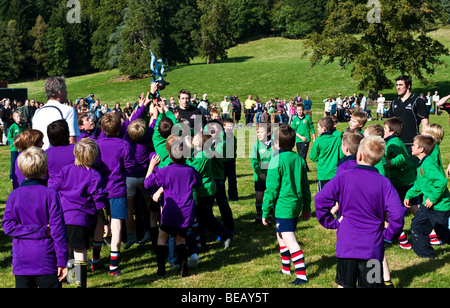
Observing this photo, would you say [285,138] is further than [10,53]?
No

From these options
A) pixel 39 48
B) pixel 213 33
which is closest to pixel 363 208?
pixel 213 33

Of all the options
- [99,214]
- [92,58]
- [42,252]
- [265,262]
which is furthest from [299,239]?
[92,58]

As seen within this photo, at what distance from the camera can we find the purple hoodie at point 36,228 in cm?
414

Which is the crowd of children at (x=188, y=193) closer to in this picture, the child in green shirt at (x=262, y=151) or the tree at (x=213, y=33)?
the child in green shirt at (x=262, y=151)

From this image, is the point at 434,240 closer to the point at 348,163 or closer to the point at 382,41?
the point at 348,163

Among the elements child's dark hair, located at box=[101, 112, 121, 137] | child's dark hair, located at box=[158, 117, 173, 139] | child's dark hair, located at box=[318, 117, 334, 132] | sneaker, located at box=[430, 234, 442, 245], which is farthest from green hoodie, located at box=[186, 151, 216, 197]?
sneaker, located at box=[430, 234, 442, 245]

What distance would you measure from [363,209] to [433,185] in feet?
8.22

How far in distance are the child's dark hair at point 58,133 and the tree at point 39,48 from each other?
256ft

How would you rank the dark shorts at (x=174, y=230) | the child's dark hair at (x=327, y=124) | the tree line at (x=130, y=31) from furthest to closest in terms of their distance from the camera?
the tree line at (x=130, y=31)
the child's dark hair at (x=327, y=124)
the dark shorts at (x=174, y=230)

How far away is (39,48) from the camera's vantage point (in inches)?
3076

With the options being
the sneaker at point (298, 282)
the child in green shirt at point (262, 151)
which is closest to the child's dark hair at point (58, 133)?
the sneaker at point (298, 282)

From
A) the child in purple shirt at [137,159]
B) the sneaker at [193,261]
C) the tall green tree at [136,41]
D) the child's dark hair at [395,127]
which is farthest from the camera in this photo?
the tall green tree at [136,41]

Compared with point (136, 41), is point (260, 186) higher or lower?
lower

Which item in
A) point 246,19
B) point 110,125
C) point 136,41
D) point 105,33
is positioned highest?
point 246,19
